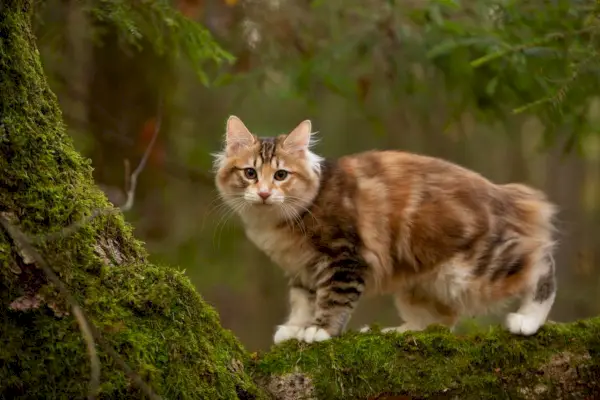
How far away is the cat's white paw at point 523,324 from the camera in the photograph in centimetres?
355

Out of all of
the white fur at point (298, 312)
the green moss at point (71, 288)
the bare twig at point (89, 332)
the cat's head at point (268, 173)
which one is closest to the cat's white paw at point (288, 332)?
the white fur at point (298, 312)

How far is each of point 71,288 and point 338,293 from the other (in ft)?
6.70

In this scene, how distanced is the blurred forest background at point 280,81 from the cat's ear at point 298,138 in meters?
0.83

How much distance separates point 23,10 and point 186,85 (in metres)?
5.74

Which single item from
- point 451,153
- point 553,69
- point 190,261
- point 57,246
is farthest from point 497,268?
point 451,153

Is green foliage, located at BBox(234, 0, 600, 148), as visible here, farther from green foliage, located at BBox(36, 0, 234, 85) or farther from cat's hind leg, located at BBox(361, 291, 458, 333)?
cat's hind leg, located at BBox(361, 291, 458, 333)

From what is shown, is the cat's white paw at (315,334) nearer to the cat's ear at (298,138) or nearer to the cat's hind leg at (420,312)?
the cat's hind leg at (420,312)

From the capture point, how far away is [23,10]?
121 inches

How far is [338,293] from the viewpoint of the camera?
4.39m

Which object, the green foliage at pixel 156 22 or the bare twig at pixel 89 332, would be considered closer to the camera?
the bare twig at pixel 89 332

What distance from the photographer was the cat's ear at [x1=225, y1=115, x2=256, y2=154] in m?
4.81

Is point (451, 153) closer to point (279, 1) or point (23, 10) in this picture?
point (279, 1)

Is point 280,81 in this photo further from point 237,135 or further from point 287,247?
point 287,247

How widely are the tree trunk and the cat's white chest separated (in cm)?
105
